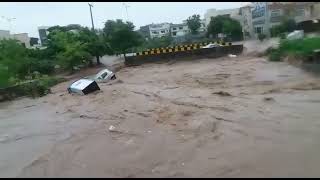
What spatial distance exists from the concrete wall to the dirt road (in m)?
12.1

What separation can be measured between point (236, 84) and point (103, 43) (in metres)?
21.7

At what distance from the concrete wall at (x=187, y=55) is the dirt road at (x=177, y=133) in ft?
39.8


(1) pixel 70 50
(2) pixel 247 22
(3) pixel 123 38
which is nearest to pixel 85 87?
(1) pixel 70 50

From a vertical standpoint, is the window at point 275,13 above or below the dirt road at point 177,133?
above

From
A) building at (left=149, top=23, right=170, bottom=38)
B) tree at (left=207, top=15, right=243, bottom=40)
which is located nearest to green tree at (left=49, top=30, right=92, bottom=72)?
tree at (left=207, top=15, right=243, bottom=40)

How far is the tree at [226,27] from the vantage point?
5622 centimetres

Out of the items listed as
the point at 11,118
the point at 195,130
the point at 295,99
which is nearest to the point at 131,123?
the point at 195,130

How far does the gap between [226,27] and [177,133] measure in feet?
161

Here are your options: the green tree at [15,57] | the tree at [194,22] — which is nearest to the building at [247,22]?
the tree at [194,22]

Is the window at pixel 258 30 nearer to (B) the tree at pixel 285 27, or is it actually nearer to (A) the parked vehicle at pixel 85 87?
(B) the tree at pixel 285 27

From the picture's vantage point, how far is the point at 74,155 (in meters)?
7.79

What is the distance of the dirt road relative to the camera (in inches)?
254

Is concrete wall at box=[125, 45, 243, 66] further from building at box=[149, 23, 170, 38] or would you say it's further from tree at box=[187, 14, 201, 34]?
building at box=[149, 23, 170, 38]

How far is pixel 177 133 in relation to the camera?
8.48 metres
